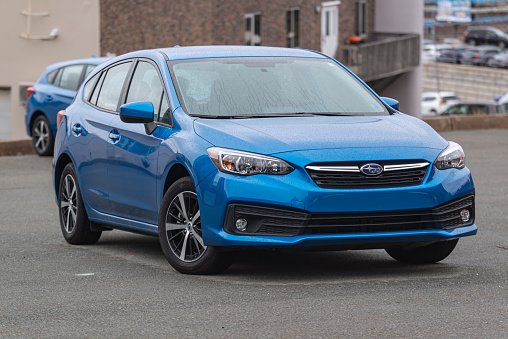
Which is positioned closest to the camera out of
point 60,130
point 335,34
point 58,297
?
point 58,297

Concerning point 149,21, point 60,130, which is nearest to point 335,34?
point 149,21

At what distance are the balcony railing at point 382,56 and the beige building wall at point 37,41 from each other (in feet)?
43.5

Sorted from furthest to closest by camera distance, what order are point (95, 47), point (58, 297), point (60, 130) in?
point (95, 47) → point (60, 130) → point (58, 297)

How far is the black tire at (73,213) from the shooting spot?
943 centimetres

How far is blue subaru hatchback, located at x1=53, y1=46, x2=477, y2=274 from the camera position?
7.19 meters

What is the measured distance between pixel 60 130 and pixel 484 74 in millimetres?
73470

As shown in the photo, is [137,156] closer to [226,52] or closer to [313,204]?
[226,52]

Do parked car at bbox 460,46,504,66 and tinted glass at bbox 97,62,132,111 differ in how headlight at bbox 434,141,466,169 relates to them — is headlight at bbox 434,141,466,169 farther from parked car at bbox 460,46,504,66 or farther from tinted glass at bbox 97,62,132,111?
parked car at bbox 460,46,504,66

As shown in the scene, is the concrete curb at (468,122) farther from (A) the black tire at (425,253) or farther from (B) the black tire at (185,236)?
(B) the black tire at (185,236)

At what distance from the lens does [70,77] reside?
18.6 meters

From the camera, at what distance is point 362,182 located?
721 centimetres

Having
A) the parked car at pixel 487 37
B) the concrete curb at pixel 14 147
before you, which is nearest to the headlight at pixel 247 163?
the concrete curb at pixel 14 147

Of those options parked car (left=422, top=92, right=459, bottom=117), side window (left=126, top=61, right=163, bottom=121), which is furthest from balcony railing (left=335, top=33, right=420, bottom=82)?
side window (left=126, top=61, right=163, bottom=121)

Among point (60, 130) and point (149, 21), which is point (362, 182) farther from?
point (149, 21)
